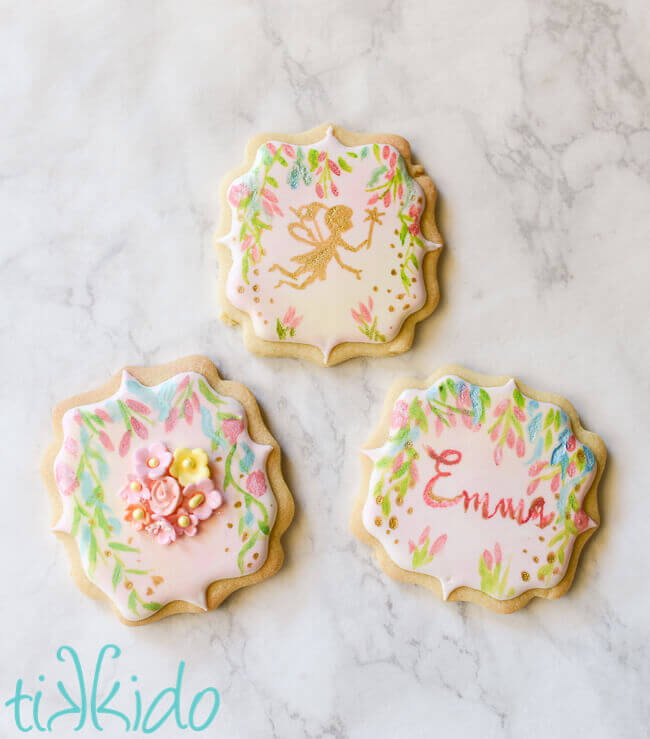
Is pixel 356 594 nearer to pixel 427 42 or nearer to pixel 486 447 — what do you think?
pixel 486 447

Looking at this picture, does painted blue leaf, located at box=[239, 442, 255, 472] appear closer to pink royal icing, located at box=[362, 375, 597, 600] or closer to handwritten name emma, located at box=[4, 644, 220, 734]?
pink royal icing, located at box=[362, 375, 597, 600]

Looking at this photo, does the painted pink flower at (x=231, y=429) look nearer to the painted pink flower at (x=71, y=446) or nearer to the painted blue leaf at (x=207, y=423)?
the painted blue leaf at (x=207, y=423)

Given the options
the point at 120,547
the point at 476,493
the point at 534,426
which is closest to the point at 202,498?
the point at 120,547

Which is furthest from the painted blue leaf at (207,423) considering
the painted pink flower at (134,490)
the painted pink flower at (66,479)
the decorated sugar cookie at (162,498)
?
the painted pink flower at (66,479)

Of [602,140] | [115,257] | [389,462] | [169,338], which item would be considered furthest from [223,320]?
[602,140]

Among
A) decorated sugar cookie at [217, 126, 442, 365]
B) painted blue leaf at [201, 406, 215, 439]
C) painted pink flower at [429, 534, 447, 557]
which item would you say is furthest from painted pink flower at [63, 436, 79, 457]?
painted pink flower at [429, 534, 447, 557]

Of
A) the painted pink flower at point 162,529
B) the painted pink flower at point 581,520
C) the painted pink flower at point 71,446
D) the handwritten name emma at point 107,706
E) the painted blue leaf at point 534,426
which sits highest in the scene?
the painted pink flower at point 71,446

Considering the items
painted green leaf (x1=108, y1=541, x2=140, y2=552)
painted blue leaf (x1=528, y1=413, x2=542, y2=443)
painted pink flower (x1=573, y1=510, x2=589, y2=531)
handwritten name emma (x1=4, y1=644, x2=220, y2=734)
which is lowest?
handwritten name emma (x1=4, y1=644, x2=220, y2=734)
